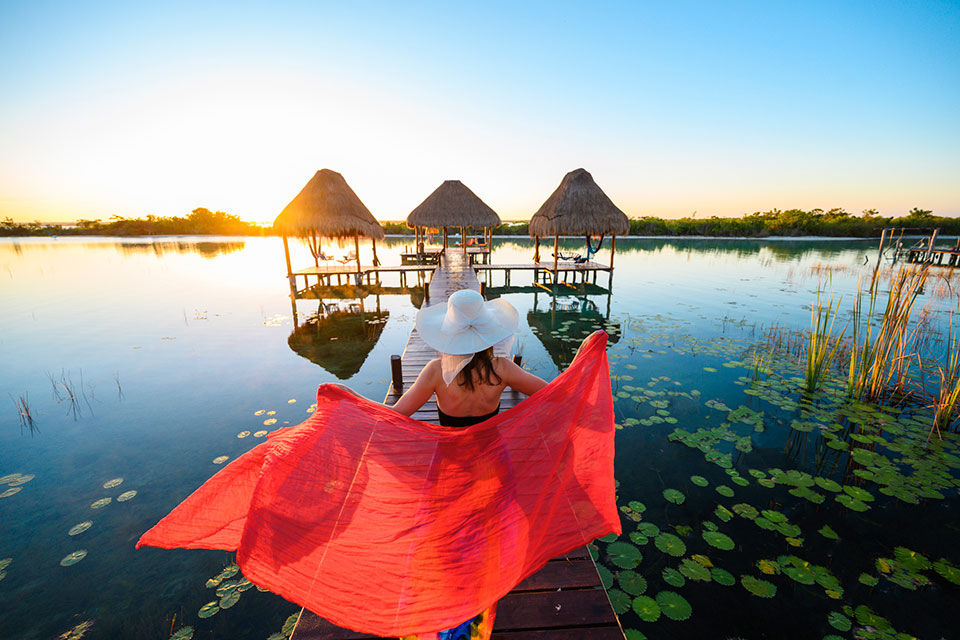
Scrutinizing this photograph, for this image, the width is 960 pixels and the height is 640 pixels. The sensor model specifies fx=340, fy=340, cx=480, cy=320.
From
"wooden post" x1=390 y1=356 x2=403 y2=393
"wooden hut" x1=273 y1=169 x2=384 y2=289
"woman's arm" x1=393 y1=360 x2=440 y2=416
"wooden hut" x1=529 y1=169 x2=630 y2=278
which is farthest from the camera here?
"wooden hut" x1=529 y1=169 x2=630 y2=278

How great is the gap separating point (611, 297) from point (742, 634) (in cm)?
1149

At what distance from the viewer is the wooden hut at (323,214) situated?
13492 mm

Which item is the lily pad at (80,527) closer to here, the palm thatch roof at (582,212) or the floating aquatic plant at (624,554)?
the floating aquatic plant at (624,554)

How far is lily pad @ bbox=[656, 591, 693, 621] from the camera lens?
2.50 m

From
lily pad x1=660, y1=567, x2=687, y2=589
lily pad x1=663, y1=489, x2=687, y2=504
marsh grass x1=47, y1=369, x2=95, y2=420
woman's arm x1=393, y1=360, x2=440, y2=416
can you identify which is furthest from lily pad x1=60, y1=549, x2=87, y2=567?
lily pad x1=663, y1=489, x2=687, y2=504

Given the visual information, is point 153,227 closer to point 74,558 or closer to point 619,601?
point 74,558

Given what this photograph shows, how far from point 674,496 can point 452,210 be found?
15639mm

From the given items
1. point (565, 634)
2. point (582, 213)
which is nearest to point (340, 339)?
point (565, 634)

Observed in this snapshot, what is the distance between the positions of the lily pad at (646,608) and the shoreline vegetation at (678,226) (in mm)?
36872

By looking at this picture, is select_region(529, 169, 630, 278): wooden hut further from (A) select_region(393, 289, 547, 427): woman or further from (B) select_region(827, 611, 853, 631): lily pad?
(A) select_region(393, 289, 547, 427): woman

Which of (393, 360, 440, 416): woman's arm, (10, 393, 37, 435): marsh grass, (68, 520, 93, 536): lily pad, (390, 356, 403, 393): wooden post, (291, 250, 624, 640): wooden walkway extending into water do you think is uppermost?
(393, 360, 440, 416): woman's arm

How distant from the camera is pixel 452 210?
55.7ft

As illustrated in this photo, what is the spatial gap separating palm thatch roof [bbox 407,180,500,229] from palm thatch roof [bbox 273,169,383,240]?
119 inches

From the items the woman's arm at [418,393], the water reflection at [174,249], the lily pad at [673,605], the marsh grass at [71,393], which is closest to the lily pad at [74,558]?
the marsh grass at [71,393]
